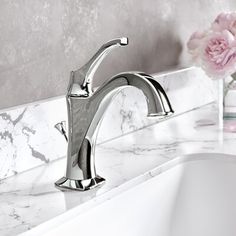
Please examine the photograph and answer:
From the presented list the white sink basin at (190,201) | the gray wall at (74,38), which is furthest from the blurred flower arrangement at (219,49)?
the white sink basin at (190,201)

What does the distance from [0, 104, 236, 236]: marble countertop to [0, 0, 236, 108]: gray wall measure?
0.14 meters

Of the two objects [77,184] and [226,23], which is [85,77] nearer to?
[77,184]

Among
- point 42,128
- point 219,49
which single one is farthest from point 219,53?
point 42,128

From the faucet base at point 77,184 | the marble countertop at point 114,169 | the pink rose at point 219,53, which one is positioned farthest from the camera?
the pink rose at point 219,53

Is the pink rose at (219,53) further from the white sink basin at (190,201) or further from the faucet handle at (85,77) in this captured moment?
the faucet handle at (85,77)

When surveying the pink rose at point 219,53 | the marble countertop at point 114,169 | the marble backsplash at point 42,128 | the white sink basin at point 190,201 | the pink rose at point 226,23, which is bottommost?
the white sink basin at point 190,201

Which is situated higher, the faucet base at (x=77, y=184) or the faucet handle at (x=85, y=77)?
the faucet handle at (x=85, y=77)

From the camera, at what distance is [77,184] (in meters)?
0.97

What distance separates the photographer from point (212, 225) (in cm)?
116

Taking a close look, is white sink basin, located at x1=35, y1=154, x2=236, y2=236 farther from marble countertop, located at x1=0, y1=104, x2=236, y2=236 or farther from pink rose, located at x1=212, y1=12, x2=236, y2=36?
pink rose, located at x1=212, y1=12, x2=236, y2=36

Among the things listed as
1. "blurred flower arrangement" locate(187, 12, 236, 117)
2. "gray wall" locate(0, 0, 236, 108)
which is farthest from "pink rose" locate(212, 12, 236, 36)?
"gray wall" locate(0, 0, 236, 108)

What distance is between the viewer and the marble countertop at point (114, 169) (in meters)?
0.86

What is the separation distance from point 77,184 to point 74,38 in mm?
347

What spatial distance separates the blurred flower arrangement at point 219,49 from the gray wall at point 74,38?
0.11 metres
